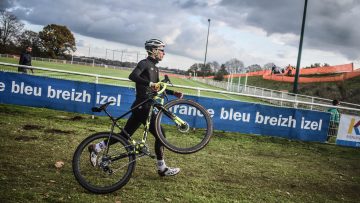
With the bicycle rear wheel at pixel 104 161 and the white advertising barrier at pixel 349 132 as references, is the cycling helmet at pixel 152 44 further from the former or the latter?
the white advertising barrier at pixel 349 132

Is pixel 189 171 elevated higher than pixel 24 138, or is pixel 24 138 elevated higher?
pixel 24 138

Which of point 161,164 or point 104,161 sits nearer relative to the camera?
point 104,161

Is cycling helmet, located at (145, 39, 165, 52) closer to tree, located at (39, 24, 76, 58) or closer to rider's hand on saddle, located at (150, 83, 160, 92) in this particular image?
rider's hand on saddle, located at (150, 83, 160, 92)

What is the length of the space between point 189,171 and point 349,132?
829 centimetres

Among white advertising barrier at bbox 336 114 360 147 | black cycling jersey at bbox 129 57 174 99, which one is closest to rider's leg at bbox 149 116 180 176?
black cycling jersey at bbox 129 57 174 99

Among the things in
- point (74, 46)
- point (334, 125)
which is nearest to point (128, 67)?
point (74, 46)

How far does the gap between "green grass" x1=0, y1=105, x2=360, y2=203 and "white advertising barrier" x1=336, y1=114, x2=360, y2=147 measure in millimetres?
1120

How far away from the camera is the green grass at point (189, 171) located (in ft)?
17.2

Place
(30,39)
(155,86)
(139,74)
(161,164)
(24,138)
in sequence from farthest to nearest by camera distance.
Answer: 1. (30,39)
2. (24,138)
3. (161,164)
4. (139,74)
5. (155,86)

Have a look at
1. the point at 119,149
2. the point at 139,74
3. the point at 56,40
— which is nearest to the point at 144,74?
the point at 139,74

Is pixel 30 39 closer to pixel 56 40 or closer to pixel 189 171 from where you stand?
pixel 56 40

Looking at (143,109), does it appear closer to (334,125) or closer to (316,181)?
(316,181)

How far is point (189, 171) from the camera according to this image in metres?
6.98

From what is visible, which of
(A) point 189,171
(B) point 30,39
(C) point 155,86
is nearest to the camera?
(C) point 155,86
